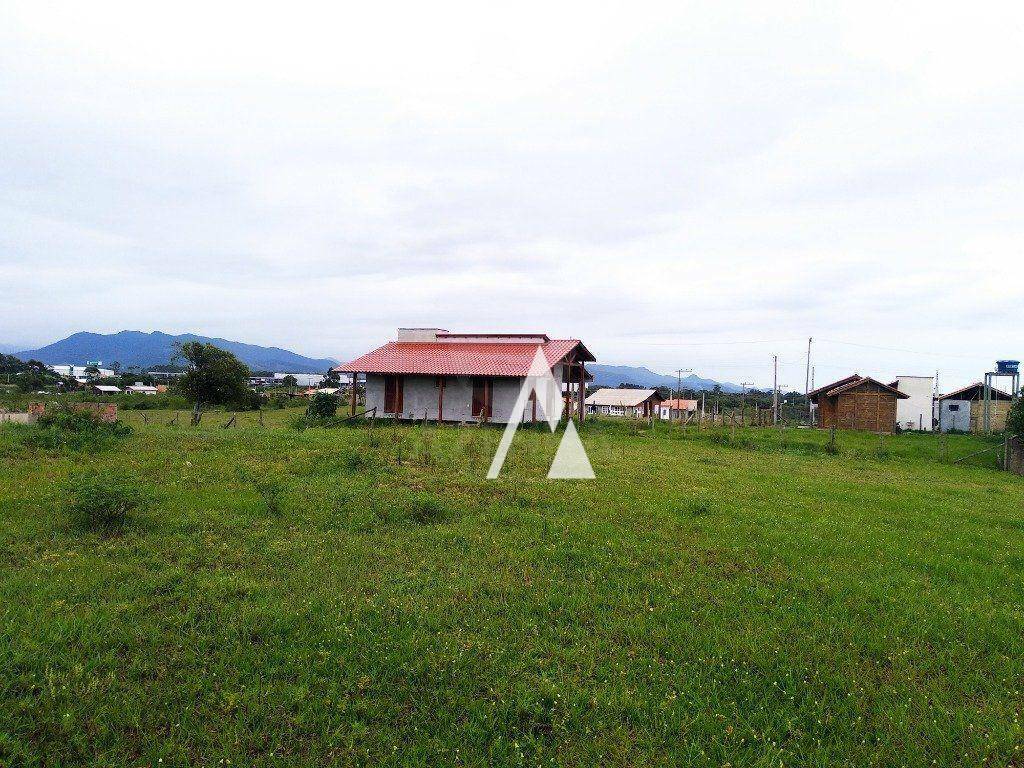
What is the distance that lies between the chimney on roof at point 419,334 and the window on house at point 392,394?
4.51 m

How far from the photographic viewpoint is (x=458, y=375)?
93.8 feet

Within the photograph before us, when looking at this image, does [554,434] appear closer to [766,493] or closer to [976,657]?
[766,493]

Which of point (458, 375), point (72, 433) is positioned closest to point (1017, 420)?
point (458, 375)

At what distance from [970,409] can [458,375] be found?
39340 millimetres

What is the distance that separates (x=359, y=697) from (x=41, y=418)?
58.1ft

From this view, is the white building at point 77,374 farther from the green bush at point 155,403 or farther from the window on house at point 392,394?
the window on house at point 392,394

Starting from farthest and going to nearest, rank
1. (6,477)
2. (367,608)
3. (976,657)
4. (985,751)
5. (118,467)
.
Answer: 1. (118,467)
2. (6,477)
3. (367,608)
4. (976,657)
5. (985,751)

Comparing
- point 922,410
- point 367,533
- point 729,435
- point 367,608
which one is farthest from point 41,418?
point 922,410

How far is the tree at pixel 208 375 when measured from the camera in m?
38.6

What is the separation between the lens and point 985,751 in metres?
3.86

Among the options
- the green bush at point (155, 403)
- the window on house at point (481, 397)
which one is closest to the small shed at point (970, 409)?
the window on house at point (481, 397)

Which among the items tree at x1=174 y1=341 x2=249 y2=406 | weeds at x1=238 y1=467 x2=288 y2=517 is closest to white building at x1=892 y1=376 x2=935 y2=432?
weeds at x1=238 y1=467 x2=288 y2=517

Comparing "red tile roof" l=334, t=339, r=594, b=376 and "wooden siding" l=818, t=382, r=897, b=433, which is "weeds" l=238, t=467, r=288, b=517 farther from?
"wooden siding" l=818, t=382, r=897, b=433

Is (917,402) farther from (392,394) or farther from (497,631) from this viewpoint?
(497,631)
